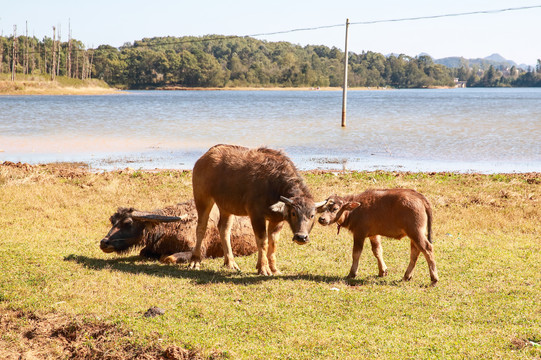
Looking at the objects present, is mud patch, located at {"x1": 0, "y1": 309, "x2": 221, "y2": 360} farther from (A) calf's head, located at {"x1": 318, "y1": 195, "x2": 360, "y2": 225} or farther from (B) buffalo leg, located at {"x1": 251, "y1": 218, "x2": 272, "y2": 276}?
(A) calf's head, located at {"x1": 318, "y1": 195, "x2": 360, "y2": 225}

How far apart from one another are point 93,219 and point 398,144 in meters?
22.7

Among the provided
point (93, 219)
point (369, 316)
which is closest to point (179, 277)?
point (369, 316)

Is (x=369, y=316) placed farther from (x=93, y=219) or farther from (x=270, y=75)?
(x=270, y=75)

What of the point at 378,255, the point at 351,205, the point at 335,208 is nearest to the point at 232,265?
the point at 335,208

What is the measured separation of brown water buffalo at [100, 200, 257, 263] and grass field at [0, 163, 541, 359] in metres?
0.31

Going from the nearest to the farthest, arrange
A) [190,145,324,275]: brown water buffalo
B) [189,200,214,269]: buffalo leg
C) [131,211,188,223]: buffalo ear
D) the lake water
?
[190,145,324,275]: brown water buffalo < [189,200,214,269]: buffalo leg < [131,211,188,223]: buffalo ear < the lake water

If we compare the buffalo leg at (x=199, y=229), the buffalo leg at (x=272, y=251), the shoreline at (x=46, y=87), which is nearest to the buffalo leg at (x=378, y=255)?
the buffalo leg at (x=272, y=251)

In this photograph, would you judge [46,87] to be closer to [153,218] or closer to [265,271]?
[153,218]

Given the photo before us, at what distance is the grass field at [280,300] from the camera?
6648 mm

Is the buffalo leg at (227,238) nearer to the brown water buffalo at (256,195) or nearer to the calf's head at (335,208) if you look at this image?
the brown water buffalo at (256,195)

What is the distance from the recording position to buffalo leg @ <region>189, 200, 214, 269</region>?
10055 millimetres

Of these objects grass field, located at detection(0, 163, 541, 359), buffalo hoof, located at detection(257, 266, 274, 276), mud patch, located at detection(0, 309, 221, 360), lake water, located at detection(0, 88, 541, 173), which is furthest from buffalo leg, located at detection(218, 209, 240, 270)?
lake water, located at detection(0, 88, 541, 173)

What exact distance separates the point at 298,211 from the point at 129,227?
3.63 meters

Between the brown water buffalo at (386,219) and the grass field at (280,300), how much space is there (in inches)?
18.4
